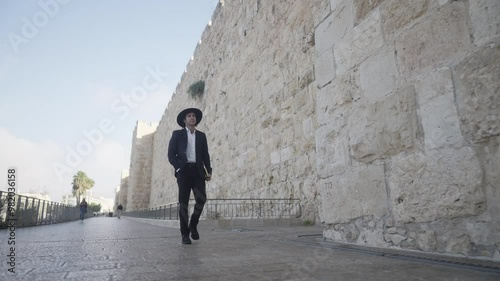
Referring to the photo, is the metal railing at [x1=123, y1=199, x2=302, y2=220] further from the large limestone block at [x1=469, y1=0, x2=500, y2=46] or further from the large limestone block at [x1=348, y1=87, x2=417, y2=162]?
the large limestone block at [x1=469, y1=0, x2=500, y2=46]

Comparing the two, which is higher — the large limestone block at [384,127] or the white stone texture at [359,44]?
the white stone texture at [359,44]

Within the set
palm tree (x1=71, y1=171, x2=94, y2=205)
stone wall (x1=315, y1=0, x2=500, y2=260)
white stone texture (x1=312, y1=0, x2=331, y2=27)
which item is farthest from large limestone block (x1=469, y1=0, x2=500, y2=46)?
palm tree (x1=71, y1=171, x2=94, y2=205)

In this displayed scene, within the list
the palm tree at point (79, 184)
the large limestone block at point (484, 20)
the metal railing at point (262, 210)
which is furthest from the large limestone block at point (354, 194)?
the palm tree at point (79, 184)

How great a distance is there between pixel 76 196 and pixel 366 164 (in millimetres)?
51510

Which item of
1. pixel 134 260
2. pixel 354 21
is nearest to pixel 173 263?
pixel 134 260

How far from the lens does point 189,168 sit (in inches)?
137

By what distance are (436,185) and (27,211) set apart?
979 cm

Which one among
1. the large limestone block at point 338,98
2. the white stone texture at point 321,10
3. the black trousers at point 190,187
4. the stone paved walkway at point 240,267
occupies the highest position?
the white stone texture at point 321,10

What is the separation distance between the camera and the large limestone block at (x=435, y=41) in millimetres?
1951

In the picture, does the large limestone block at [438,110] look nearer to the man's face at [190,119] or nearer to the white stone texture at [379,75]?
the white stone texture at [379,75]

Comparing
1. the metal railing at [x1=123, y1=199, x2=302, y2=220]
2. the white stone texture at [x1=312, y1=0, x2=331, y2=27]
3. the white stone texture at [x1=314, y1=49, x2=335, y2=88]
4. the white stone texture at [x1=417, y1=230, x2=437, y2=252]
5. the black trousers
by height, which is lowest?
the white stone texture at [x1=417, y1=230, x2=437, y2=252]

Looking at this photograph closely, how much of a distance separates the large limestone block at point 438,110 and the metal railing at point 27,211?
7.71 meters

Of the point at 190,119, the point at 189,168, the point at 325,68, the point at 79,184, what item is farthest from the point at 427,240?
the point at 79,184

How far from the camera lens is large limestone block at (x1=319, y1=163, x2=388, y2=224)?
8.04ft
